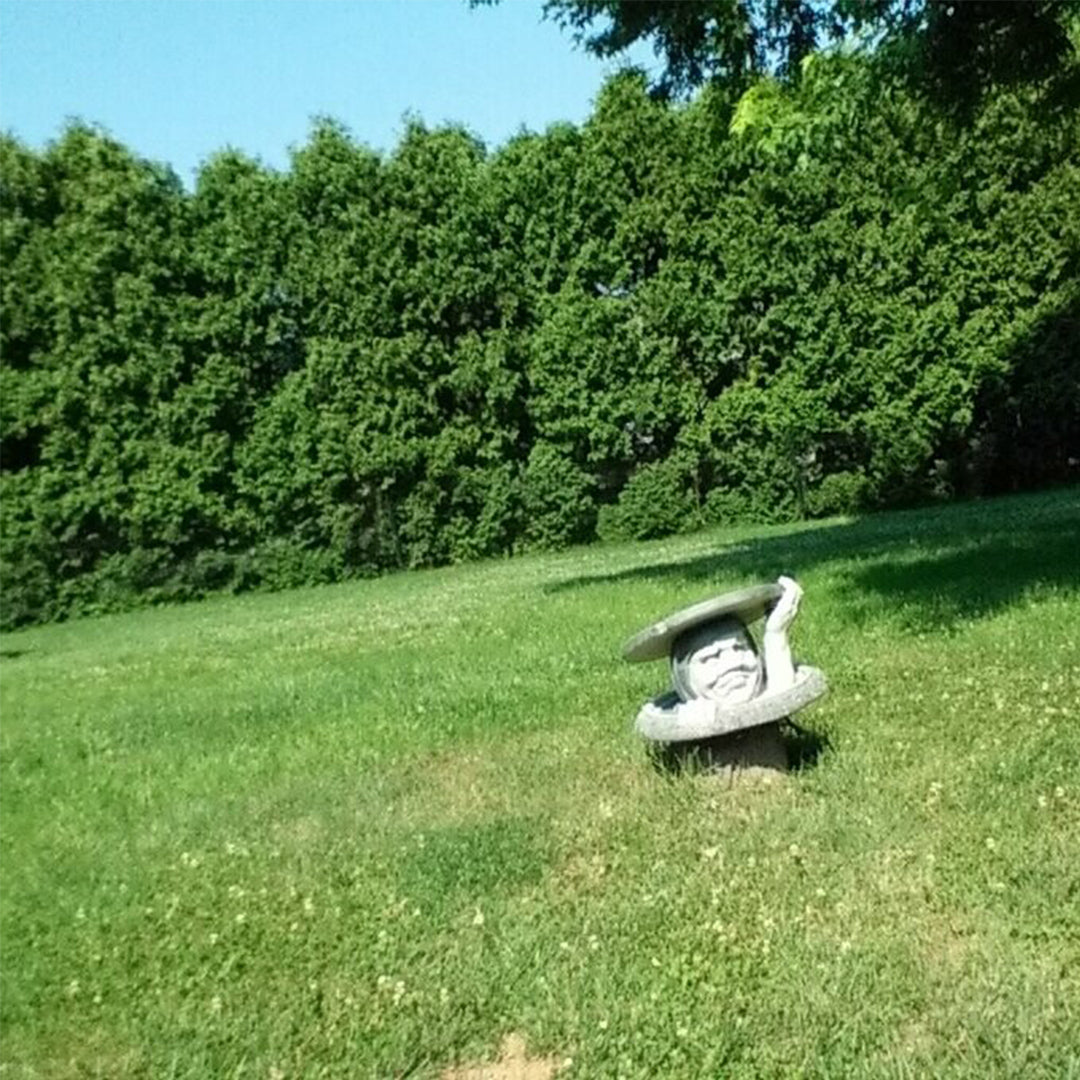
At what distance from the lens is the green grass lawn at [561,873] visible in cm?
372

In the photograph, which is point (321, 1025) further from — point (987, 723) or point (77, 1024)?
point (987, 723)

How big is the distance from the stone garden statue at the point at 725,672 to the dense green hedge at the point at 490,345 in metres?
14.8

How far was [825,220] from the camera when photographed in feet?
65.9

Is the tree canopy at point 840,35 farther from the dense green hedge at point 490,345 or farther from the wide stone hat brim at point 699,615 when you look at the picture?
the dense green hedge at point 490,345

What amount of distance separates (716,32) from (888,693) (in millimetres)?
5318

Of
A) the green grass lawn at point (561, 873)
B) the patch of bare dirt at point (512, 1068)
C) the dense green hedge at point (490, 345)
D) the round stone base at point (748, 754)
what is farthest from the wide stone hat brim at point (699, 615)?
the dense green hedge at point (490, 345)

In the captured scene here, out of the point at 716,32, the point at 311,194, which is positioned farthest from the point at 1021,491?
the point at 716,32

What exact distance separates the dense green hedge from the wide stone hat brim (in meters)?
14.7

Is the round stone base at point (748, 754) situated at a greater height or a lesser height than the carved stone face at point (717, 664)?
lesser

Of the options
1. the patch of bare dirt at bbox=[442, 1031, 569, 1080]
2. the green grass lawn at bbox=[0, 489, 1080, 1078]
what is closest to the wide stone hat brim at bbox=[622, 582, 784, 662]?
the green grass lawn at bbox=[0, 489, 1080, 1078]

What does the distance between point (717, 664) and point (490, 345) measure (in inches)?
597

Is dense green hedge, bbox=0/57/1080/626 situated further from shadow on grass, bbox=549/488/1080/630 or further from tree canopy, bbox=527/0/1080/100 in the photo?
tree canopy, bbox=527/0/1080/100

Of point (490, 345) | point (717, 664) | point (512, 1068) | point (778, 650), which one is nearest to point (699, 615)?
point (717, 664)


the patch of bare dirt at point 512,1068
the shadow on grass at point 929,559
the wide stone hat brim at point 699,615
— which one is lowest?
the shadow on grass at point 929,559
